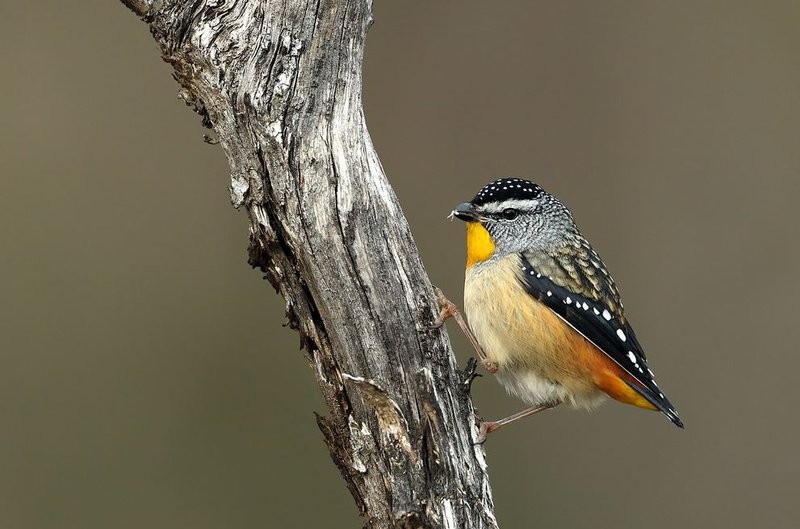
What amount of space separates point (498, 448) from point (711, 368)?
1.85m

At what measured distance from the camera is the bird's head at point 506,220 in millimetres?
5348

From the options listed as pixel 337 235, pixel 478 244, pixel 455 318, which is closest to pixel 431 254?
pixel 478 244

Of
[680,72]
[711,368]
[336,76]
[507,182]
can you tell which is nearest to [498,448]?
[711,368]

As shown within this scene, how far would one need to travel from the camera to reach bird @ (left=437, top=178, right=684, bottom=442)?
16.6ft

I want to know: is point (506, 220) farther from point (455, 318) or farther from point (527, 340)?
point (455, 318)

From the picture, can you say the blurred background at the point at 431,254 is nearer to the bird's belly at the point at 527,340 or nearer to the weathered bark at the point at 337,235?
the bird's belly at the point at 527,340

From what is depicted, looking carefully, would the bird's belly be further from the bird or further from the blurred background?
the blurred background

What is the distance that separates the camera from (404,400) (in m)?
3.99

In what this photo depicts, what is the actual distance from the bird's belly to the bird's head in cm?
19

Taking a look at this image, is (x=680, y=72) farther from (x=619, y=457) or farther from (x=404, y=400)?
(x=404, y=400)

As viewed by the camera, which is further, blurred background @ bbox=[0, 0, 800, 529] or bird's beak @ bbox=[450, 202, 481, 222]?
blurred background @ bbox=[0, 0, 800, 529]

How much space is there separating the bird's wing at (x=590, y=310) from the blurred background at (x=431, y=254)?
7.53 feet

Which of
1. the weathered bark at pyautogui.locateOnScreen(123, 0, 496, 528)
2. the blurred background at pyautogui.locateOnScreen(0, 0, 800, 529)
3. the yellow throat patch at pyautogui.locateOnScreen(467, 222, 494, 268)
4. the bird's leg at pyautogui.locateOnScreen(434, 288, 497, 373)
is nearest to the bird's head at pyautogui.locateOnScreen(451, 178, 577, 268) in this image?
the yellow throat patch at pyautogui.locateOnScreen(467, 222, 494, 268)

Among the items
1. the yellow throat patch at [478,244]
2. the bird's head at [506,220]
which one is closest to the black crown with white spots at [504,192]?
the bird's head at [506,220]
